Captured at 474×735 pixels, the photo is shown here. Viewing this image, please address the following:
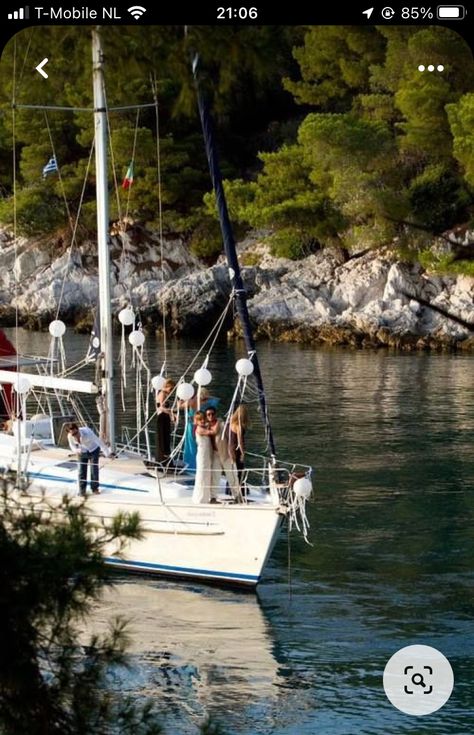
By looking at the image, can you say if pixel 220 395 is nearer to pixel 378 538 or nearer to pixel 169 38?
pixel 378 538

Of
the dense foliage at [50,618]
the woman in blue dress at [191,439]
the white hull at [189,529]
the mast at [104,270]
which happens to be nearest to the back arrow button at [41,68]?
the dense foliage at [50,618]

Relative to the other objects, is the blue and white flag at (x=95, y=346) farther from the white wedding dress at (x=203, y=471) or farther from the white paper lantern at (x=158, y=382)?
the white wedding dress at (x=203, y=471)

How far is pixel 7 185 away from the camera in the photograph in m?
73.7

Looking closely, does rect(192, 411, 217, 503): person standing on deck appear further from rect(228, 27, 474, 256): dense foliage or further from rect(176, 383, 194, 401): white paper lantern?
rect(228, 27, 474, 256): dense foliage

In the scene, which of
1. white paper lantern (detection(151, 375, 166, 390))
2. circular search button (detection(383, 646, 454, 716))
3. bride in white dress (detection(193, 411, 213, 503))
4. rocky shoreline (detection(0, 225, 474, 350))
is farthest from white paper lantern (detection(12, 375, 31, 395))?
rocky shoreline (detection(0, 225, 474, 350))

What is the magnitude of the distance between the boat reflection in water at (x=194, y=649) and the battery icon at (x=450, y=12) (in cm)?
694

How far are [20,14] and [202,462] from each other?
10062mm

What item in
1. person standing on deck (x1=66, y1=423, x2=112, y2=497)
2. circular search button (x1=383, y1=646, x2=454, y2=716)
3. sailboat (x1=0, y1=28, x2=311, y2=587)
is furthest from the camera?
person standing on deck (x1=66, y1=423, x2=112, y2=497)

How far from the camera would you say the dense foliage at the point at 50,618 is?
6125 mm

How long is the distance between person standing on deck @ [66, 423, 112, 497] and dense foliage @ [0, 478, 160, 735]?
11.6m

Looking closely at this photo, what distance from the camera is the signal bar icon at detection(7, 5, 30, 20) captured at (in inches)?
317

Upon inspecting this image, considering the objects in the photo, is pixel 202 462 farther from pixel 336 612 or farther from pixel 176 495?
Answer: pixel 336 612

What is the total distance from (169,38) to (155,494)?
10.3 metres

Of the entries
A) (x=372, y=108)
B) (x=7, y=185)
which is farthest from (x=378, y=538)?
(x=7, y=185)
